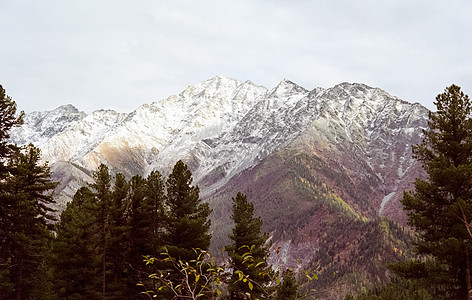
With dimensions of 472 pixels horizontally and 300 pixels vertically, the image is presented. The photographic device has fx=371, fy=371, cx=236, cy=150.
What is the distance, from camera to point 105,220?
25.8m

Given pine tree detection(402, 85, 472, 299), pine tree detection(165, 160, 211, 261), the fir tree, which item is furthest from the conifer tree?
pine tree detection(402, 85, 472, 299)

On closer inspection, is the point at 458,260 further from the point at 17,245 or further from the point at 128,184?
the point at 17,245

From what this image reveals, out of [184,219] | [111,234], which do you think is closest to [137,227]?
[111,234]

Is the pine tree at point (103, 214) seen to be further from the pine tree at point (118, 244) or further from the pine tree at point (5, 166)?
the pine tree at point (5, 166)

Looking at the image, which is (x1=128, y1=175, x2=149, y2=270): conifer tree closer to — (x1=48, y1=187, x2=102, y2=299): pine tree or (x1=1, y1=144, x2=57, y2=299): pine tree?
(x1=48, y1=187, x2=102, y2=299): pine tree

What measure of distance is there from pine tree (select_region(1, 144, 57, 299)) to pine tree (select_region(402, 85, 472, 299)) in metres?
23.2

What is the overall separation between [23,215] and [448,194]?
85.1ft

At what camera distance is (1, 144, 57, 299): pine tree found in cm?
2369

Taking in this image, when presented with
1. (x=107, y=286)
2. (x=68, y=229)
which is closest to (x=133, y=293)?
(x=107, y=286)

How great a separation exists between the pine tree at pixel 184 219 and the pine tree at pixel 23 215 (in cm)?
907

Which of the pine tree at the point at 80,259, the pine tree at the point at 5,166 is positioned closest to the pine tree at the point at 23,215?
the pine tree at the point at 5,166

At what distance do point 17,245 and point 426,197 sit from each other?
990 inches

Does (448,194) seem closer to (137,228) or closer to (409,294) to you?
(137,228)

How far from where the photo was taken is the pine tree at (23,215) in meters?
23.7
